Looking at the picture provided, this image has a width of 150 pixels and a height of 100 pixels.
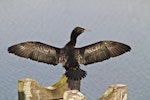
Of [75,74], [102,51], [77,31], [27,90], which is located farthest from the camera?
[102,51]

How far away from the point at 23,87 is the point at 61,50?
944mm

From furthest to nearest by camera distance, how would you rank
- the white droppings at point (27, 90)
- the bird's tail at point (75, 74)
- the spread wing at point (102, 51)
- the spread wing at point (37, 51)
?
1. the spread wing at point (102, 51)
2. the spread wing at point (37, 51)
3. the bird's tail at point (75, 74)
4. the white droppings at point (27, 90)

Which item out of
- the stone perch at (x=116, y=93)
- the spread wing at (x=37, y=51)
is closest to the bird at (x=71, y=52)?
the spread wing at (x=37, y=51)

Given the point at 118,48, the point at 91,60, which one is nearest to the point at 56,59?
the point at 91,60

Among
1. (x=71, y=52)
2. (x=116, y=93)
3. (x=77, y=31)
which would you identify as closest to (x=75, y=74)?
(x=71, y=52)

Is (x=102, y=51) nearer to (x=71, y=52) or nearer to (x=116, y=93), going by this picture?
(x=71, y=52)

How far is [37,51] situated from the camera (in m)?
3.93

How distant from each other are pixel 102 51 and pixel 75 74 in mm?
545

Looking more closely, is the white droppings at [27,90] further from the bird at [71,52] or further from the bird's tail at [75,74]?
the bird at [71,52]

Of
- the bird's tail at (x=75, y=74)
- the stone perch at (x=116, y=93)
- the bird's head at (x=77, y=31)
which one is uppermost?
the bird's head at (x=77, y=31)

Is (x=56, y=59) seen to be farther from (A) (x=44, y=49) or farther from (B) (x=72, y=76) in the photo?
(B) (x=72, y=76)

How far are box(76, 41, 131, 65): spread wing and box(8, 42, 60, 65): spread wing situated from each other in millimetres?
309

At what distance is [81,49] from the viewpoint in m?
3.98

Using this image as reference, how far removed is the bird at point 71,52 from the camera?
3838 mm
